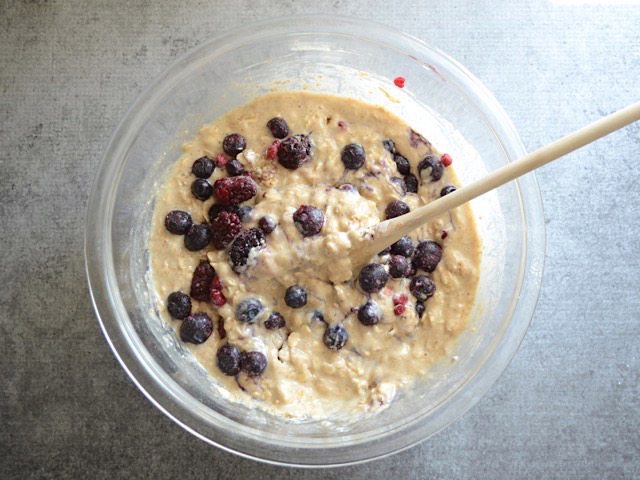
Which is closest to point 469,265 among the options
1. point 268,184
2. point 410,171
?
point 410,171

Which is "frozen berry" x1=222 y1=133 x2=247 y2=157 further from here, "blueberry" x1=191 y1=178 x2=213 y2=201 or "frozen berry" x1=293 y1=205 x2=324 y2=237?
"frozen berry" x1=293 y1=205 x2=324 y2=237

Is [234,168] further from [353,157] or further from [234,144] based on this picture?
[353,157]

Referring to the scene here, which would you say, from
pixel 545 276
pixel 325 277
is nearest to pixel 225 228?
pixel 325 277

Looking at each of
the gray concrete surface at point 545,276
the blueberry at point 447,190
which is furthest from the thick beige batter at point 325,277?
the gray concrete surface at point 545,276

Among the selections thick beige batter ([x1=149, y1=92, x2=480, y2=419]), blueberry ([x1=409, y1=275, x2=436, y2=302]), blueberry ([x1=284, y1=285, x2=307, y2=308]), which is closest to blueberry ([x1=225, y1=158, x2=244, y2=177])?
thick beige batter ([x1=149, y1=92, x2=480, y2=419])

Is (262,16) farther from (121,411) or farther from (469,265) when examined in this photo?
(121,411)
